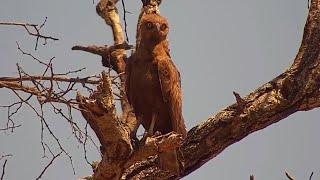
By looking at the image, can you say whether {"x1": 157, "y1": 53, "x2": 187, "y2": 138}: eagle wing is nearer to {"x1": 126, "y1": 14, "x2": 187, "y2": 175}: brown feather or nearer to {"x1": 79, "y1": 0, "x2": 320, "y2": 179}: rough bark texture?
{"x1": 126, "y1": 14, "x2": 187, "y2": 175}: brown feather

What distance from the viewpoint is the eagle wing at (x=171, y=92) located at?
4070mm

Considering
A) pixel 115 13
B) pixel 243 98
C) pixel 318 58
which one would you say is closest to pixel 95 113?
pixel 243 98

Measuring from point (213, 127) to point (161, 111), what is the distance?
0.42 m

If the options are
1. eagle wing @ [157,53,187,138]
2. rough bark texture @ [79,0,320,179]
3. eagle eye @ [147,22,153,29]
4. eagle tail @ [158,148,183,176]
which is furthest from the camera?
eagle eye @ [147,22,153,29]

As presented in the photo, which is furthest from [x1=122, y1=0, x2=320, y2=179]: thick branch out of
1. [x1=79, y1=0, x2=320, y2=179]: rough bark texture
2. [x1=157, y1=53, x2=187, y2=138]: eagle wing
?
[x1=157, y1=53, x2=187, y2=138]: eagle wing

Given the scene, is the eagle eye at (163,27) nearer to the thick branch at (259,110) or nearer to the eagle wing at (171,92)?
the eagle wing at (171,92)

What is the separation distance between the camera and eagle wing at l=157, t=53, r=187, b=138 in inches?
160

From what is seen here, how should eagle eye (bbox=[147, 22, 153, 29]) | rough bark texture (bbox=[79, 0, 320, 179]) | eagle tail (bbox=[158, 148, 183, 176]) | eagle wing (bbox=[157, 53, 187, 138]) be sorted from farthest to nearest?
eagle eye (bbox=[147, 22, 153, 29]) < eagle wing (bbox=[157, 53, 187, 138]) < rough bark texture (bbox=[79, 0, 320, 179]) < eagle tail (bbox=[158, 148, 183, 176])

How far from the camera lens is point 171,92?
4117 millimetres

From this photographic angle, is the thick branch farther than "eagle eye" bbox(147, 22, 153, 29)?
No

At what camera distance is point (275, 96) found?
3.98 metres

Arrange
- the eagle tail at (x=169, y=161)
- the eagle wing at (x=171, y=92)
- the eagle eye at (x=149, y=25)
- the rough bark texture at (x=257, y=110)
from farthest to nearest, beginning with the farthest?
1. the eagle eye at (x=149, y=25)
2. the eagle wing at (x=171, y=92)
3. the rough bark texture at (x=257, y=110)
4. the eagle tail at (x=169, y=161)

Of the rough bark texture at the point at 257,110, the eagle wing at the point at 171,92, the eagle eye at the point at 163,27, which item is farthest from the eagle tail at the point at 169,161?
the eagle eye at the point at 163,27

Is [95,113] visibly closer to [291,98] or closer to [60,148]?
[60,148]
